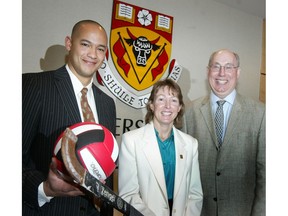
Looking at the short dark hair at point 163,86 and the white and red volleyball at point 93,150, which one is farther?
the short dark hair at point 163,86

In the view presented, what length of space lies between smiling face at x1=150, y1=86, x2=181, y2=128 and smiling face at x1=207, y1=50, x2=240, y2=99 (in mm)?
242

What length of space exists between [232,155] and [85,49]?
757mm

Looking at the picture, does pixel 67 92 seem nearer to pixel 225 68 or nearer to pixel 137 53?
pixel 137 53

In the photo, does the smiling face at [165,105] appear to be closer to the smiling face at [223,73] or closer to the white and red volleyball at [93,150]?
the smiling face at [223,73]

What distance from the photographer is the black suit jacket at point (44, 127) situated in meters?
0.92

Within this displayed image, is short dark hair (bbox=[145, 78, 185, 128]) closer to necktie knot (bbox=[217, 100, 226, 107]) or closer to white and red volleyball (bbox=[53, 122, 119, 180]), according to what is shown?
necktie knot (bbox=[217, 100, 226, 107])

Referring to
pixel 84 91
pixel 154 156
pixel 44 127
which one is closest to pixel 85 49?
pixel 84 91

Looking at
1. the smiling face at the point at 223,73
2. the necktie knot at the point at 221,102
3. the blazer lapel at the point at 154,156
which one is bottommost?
the blazer lapel at the point at 154,156

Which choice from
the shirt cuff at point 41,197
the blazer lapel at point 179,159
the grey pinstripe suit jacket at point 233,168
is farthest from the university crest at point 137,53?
the shirt cuff at point 41,197

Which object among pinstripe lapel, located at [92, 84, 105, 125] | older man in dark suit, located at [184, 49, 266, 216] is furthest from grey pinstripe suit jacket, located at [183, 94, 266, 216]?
pinstripe lapel, located at [92, 84, 105, 125]

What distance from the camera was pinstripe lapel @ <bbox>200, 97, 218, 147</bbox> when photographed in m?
1.30

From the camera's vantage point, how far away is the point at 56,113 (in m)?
0.99

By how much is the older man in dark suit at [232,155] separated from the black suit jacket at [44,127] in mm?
493
